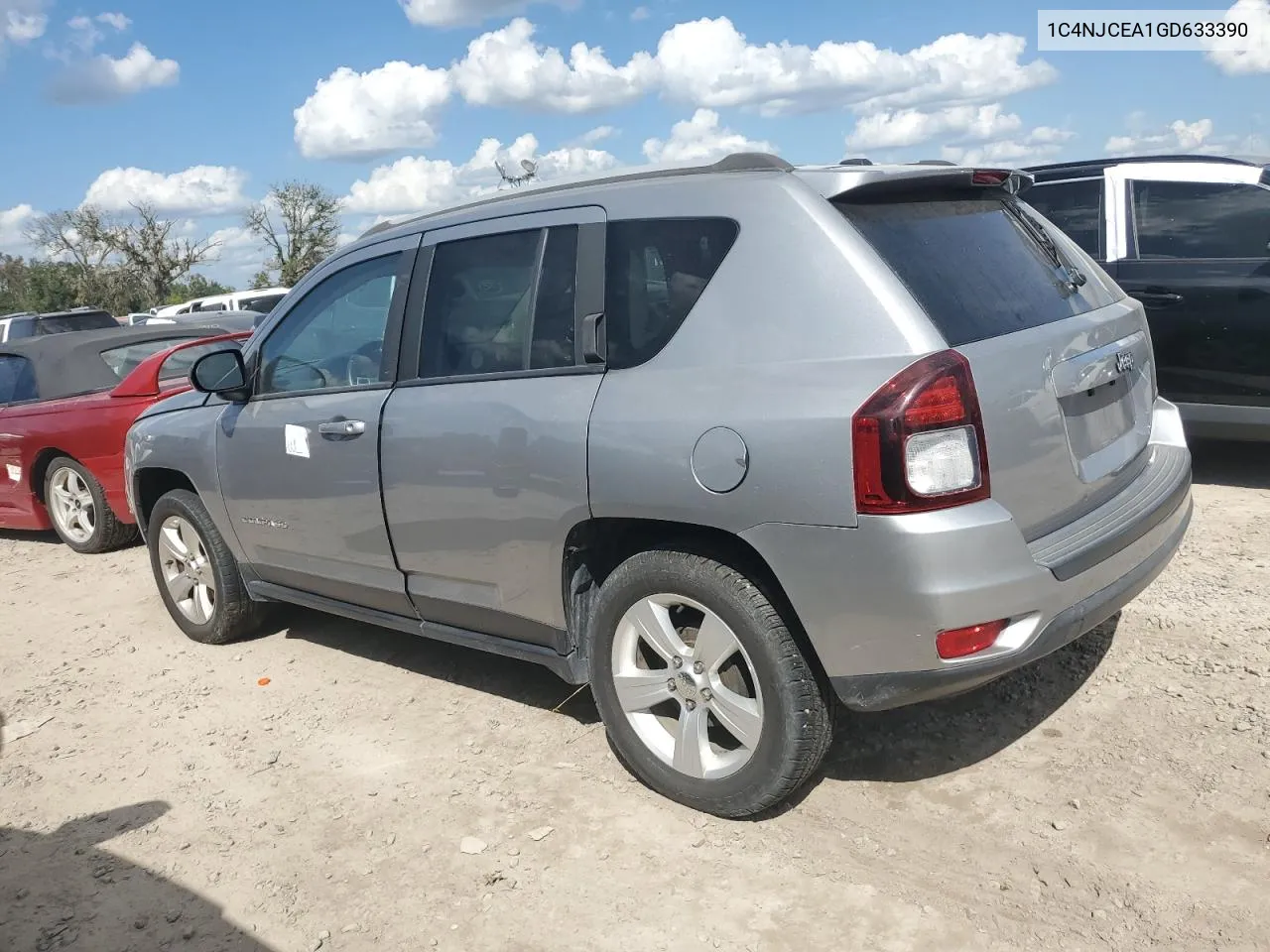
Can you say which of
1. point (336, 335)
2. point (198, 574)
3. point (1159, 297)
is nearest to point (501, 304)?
point (336, 335)

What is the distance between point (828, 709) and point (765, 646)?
0.95 ft

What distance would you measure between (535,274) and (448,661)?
2005 millimetres

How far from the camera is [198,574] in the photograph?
17.4ft

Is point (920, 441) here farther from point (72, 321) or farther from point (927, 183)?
point (72, 321)

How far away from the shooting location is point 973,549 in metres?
2.70

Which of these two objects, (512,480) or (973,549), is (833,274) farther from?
(512,480)

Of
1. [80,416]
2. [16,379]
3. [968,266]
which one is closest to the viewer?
[968,266]

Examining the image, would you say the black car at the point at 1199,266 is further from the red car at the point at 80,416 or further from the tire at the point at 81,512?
the tire at the point at 81,512

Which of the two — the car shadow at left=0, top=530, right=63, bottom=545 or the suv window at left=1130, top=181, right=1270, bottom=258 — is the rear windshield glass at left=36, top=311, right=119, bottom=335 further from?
the suv window at left=1130, top=181, right=1270, bottom=258

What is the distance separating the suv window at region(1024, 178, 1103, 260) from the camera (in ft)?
Answer: 21.3

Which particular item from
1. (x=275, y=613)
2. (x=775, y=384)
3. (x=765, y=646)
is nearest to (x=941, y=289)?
(x=775, y=384)

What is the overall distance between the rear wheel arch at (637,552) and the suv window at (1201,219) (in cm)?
444

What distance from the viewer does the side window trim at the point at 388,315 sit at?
4035 millimetres

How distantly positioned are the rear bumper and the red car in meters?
5.60
